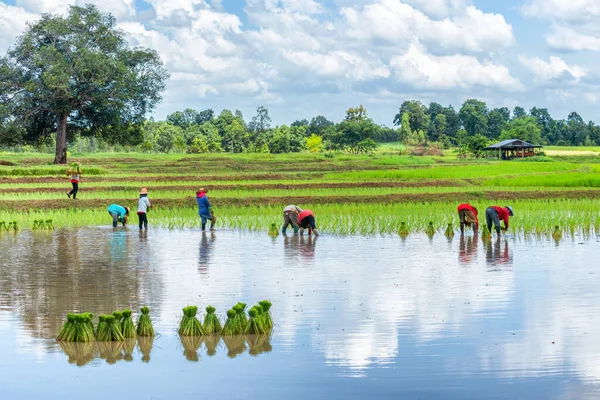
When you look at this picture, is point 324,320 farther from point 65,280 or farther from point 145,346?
point 65,280

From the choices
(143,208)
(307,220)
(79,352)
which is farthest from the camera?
(143,208)

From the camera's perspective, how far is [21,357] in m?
7.62

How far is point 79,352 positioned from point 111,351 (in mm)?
291

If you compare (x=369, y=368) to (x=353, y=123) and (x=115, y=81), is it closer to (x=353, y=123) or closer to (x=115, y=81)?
(x=115, y=81)

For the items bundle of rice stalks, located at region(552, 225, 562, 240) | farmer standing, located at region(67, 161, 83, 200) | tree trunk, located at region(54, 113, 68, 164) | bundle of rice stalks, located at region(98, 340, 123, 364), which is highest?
tree trunk, located at region(54, 113, 68, 164)

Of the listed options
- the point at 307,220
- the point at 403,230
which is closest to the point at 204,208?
the point at 307,220

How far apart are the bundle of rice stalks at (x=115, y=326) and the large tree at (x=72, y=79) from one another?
41.7 m

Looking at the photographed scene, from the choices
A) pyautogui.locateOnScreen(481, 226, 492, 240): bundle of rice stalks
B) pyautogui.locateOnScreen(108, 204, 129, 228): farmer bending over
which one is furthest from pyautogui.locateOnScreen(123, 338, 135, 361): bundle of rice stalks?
pyautogui.locateOnScreen(108, 204, 129, 228): farmer bending over

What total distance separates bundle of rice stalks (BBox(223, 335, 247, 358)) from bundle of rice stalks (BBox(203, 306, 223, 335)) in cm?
16

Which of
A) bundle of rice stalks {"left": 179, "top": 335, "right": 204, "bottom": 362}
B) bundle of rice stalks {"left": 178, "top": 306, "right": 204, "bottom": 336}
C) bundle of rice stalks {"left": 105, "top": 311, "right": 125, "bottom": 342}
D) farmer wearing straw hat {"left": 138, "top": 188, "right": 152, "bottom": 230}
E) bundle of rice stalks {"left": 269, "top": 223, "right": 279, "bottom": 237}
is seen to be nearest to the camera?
bundle of rice stalks {"left": 179, "top": 335, "right": 204, "bottom": 362}

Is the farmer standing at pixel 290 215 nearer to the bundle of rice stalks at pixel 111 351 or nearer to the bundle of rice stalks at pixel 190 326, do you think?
the bundle of rice stalks at pixel 190 326

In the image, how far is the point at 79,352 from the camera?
7.74 m

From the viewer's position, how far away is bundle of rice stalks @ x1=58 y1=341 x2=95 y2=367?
746 centimetres

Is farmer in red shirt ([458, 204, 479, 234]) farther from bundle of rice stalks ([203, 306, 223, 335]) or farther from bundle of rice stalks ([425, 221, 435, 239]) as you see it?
bundle of rice stalks ([203, 306, 223, 335])
